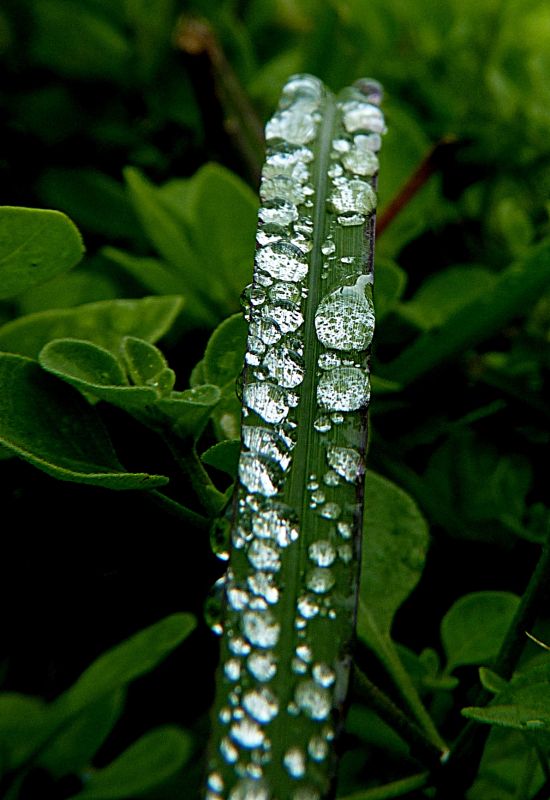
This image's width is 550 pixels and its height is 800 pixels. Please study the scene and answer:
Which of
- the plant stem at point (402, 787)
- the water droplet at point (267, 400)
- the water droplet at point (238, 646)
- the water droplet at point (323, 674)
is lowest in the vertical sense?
the plant stem at point (402, 787)

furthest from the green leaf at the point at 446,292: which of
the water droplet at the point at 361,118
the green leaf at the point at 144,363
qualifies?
the green leaf at the point at 144,363

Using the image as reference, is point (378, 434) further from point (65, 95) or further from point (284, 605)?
point (65, 95)

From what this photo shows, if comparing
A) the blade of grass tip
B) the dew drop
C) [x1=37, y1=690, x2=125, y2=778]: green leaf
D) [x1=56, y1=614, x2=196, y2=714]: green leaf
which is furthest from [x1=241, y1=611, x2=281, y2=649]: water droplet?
[x1=37, y1=690, x2=125, y2=778]: green leaf

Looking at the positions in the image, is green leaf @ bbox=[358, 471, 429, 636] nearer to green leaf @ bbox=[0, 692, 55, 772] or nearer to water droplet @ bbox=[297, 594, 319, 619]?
water droplet @ bbox=[297, 594, 319, 619]

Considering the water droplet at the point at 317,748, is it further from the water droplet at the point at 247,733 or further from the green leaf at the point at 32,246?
the green leaf at the point at 32,246

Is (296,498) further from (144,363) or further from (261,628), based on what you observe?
(144,363)

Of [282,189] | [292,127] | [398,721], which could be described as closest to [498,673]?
[398,721]
